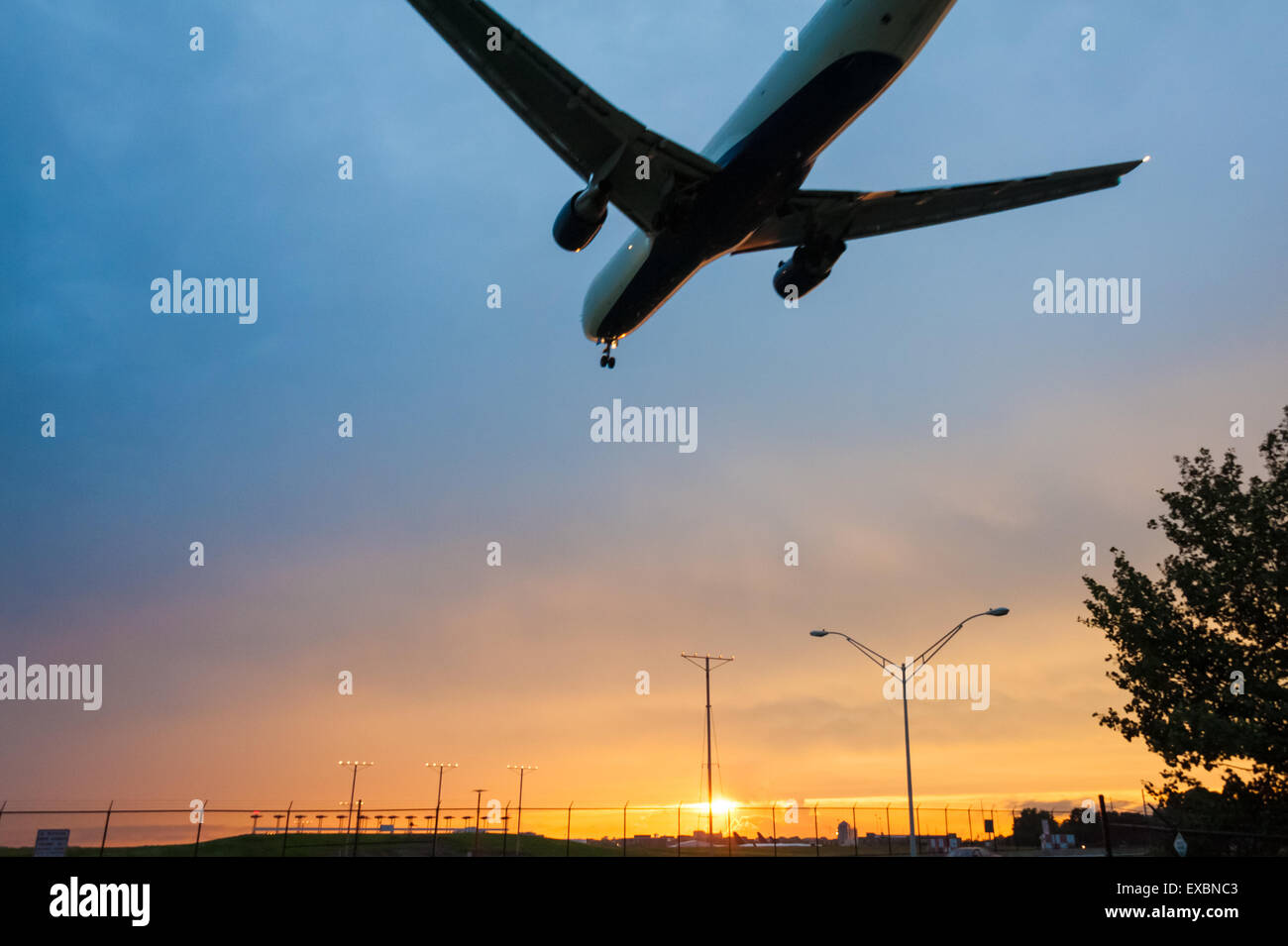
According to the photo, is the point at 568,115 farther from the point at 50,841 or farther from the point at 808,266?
the point at 50,841

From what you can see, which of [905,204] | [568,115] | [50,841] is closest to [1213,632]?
[905,204]

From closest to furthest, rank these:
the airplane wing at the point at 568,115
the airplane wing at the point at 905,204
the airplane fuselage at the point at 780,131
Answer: the airplane fuselage at the point at 780,131, the airplane wing at the point at 568,115, the airplane wing at the point at 905,204

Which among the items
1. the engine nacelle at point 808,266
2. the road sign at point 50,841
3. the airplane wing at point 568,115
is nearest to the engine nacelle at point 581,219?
the airplane wing at point 568,115

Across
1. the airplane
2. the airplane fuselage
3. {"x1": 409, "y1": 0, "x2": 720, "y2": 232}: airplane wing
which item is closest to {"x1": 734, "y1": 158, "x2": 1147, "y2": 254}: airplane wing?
the airplane

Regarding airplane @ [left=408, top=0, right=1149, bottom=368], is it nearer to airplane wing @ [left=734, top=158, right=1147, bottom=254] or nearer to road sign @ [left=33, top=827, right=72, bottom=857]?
airplane wing @ [left=734, top=158, right=1147, bottom=254]

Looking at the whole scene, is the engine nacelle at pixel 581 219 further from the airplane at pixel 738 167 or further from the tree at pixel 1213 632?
the tree at pixel 1213 632
